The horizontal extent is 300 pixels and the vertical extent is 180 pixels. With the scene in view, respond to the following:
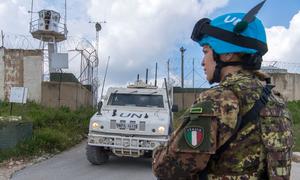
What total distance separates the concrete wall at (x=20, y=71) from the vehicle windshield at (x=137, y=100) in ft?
29.5

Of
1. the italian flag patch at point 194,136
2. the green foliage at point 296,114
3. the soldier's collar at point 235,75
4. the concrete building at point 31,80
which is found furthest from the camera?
the concrete building at point 31,80

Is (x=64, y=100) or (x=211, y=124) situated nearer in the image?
(x=211, y=124)

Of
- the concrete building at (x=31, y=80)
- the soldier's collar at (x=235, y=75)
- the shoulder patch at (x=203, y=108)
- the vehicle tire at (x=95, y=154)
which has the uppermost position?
the concrete building at (x=31, y=80)

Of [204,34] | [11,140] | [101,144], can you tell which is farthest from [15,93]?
[204,34]

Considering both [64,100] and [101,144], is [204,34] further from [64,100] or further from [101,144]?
[64,100]

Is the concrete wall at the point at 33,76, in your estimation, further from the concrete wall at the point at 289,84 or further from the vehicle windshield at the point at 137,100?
the concrete wall at the point at 289,84

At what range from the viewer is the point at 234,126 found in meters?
1.73

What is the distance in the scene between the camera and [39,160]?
10.4 m

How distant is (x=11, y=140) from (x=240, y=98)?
9326 millimetres

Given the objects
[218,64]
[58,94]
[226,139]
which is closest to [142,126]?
[218,64]

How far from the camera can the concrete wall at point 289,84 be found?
2634 centimetres

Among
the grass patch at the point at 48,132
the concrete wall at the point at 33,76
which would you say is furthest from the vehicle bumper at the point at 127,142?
the concrete wall at the point at 33,76

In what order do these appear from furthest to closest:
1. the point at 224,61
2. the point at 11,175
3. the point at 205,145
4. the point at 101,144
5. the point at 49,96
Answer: the point at 49,96 → the point at 101,144 → the point at 11,175 → the point at 224,61 → the point at 205,145

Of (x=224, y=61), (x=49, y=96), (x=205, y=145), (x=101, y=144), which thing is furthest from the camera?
(x=49, y=96)
